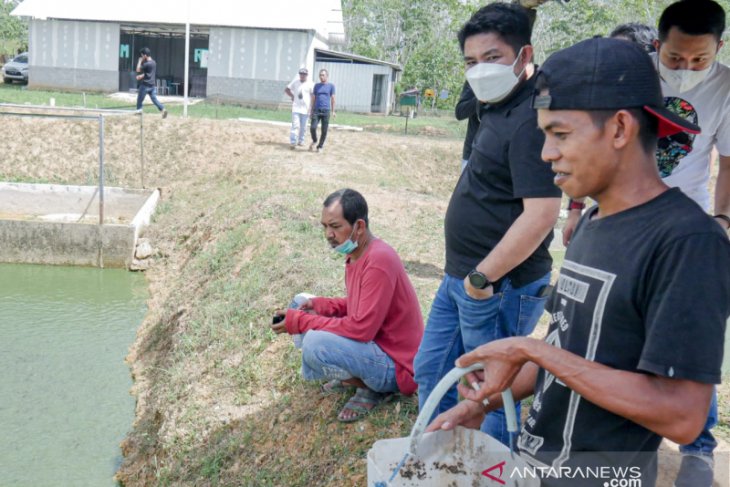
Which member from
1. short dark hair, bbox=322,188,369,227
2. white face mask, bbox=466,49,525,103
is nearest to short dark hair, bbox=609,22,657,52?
white face mask, bbox=466,49,525,103

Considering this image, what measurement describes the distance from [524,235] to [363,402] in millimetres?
1570

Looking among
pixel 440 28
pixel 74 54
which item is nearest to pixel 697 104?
pixel 74 54

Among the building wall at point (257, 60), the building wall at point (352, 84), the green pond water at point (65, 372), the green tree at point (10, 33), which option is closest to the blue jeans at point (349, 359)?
the green pond water at point (65, 372)

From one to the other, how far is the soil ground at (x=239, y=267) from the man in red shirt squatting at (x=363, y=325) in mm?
163

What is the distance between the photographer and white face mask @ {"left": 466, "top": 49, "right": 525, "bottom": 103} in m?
2.31

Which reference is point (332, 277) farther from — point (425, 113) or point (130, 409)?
point (425, 113)

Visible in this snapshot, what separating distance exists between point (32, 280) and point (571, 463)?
9.23 metres

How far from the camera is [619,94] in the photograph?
128 cm

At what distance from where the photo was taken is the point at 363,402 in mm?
3367

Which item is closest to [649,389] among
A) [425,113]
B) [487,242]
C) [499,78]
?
[487,242]

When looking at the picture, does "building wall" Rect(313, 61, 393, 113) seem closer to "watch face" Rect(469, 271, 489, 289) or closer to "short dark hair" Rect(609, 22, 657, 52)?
"short dark hair" Rect(609, 22, 657, 52)

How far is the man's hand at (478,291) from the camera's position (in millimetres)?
2201

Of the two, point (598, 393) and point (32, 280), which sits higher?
point (598, 393)

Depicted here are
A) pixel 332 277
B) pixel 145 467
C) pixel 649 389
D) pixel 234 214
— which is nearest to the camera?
pixel 649 389
